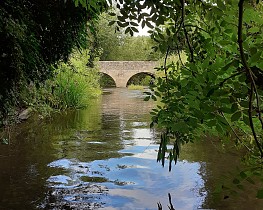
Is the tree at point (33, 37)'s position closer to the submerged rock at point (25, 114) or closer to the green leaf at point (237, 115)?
the green leaf at point (237, 115)

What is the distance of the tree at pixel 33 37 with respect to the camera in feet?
8.73

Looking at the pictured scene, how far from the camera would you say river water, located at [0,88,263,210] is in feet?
13.4

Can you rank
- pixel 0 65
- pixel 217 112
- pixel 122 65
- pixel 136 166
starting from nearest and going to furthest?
pixel 217 112
pixel 0 65
pixel 136 166
pixel 122 65

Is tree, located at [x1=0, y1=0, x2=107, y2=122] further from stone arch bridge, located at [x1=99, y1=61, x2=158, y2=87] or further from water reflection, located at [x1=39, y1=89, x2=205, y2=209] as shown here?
stone arch bridge, located at [x1=99, y1=61, x2=158, y2=87]

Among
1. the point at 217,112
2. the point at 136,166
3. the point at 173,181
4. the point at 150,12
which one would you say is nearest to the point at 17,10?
the point at 150,12

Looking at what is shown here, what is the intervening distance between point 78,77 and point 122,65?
70.9 ft

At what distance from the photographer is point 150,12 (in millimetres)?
1544

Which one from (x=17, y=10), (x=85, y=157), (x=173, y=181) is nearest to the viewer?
(x=17, y=10)

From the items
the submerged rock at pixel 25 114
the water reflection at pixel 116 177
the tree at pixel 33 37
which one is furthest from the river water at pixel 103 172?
the tree at pixel 33 37

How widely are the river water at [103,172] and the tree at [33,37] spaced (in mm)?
1387

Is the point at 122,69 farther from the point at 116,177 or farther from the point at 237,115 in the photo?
the point at 237,115

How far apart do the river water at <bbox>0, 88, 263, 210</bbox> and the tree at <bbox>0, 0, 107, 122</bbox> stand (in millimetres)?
1387

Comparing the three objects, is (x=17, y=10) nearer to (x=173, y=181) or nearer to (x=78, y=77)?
(x=173, y=181)

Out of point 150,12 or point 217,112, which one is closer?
point 217,112
